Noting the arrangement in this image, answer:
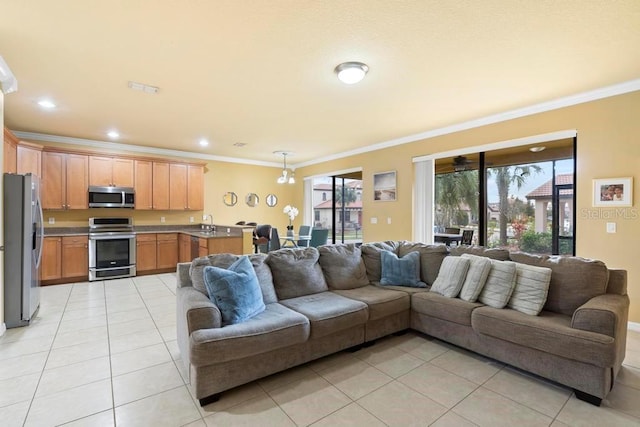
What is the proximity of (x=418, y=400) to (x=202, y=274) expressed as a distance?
1913 mm

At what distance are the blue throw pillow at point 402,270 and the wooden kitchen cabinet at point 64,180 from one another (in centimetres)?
554

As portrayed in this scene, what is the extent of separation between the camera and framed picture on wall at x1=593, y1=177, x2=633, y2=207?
3281 millimetres

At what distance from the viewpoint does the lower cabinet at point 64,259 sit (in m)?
5.17

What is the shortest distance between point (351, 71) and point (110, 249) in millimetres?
5352

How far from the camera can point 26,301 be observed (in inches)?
134

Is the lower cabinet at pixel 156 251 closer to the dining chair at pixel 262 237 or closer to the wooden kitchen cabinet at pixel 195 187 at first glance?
the wooden kitchen cabinet at pixel 195 187

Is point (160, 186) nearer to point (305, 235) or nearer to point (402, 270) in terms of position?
point (305, 235)

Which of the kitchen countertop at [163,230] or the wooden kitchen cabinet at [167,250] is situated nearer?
the kitchen countertop at [163,230]

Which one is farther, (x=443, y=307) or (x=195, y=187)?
(x=195, y=187)

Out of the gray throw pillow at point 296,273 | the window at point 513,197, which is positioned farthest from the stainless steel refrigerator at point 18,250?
the window at point 513,197

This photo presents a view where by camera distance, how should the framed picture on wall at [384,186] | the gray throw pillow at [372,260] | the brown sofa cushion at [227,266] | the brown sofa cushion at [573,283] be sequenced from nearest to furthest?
the brown sofa cushion at [573,283], the brown sofa cushion at [227,266], the gray throw pillow at [372,260], the framed picture on wall at [384,186]

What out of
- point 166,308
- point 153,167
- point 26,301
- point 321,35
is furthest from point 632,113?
point 153,167

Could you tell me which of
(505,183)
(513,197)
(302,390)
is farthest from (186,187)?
(513,197)

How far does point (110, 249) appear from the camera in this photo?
5.62 m
